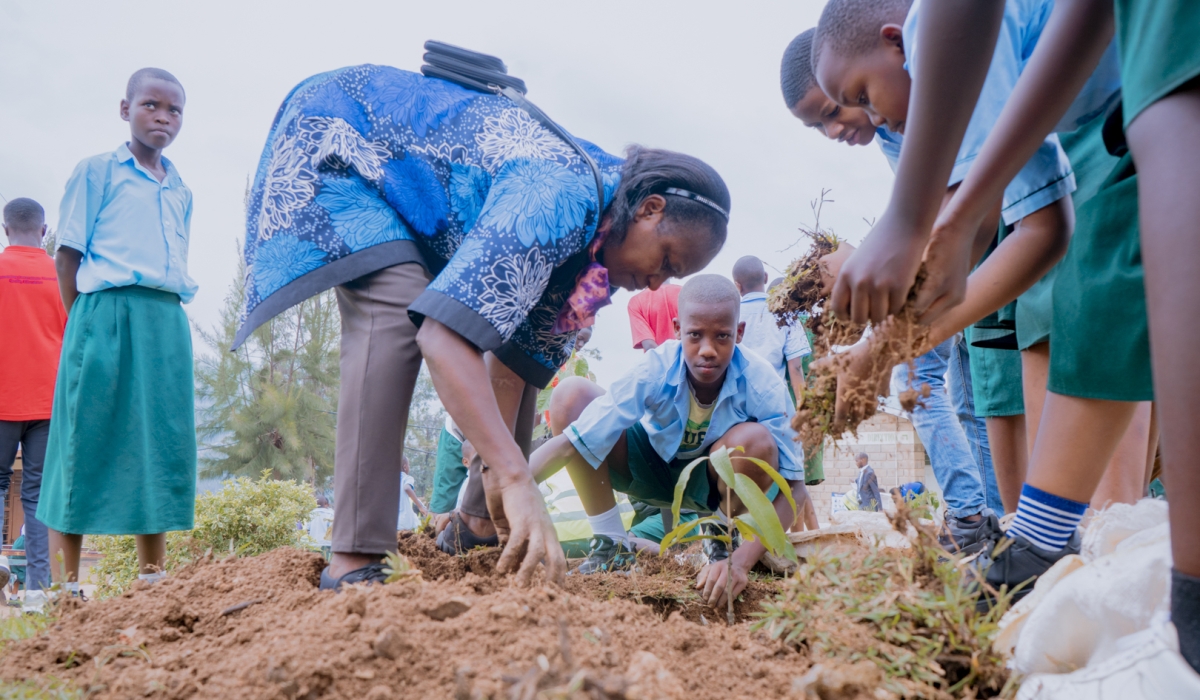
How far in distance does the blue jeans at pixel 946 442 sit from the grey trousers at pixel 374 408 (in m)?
1.91

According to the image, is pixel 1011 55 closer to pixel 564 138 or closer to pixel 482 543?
pixel 564 138

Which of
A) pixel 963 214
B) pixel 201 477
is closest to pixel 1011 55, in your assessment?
pixel 963 214

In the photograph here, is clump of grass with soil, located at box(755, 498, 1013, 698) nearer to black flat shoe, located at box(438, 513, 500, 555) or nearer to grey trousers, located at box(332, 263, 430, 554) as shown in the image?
grey trousers, located at box(332, 263, 430, 554)

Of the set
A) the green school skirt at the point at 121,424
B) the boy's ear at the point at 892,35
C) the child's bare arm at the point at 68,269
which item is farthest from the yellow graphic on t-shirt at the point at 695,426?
the child's bare arm at the point at 68,269

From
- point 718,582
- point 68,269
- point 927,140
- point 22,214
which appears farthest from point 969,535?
point 22,214

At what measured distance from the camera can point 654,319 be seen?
217 inches

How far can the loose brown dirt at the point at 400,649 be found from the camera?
3.26ft

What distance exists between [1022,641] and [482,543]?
1.82 metres

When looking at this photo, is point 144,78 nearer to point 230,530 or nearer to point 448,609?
point 230,530

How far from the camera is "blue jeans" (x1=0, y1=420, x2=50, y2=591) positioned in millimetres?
3912

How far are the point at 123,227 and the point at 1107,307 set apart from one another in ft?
11.2

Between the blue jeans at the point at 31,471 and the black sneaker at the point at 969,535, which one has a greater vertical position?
the black sneaker at the point at 969,535

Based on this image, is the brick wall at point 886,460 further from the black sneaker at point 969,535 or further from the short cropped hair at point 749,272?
the black sneaker at point 969,535

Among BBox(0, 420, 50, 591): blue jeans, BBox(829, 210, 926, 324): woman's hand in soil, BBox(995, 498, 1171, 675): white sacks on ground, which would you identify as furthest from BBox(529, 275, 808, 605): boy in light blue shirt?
BBox(0, 420, 50, 591): blue jeans
